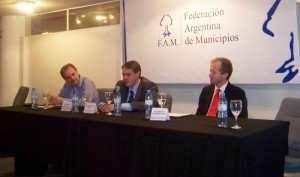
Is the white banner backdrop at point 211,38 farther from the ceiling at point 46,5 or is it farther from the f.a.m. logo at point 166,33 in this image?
the ceiling at point 46,5

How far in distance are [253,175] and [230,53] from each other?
228cm

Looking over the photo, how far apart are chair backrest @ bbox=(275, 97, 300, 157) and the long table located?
0.63m

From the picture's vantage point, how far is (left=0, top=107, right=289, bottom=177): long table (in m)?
1.68

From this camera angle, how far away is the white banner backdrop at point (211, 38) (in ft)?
11.2

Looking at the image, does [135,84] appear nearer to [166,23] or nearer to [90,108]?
[90,108]

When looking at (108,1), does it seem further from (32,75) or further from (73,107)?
(73,107)

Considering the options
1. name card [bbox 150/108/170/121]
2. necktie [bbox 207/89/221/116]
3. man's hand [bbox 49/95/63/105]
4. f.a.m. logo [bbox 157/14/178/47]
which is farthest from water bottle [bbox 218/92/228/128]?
f.a.m. logo [bbox 157/14/178/47]

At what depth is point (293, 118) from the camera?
2.79 meters

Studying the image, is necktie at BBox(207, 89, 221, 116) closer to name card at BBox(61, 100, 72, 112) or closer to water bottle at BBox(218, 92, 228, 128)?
water bottle at BBox(218, 92, 228, 128)

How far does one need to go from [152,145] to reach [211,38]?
7.42 feet

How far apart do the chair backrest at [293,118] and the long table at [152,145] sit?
629 millimetres

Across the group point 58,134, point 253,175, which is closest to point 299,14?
point 253,175

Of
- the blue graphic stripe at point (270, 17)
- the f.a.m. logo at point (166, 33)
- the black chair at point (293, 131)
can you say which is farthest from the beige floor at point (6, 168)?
the blue graphic stripe at point (270, 17)

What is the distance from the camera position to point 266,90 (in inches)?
145
